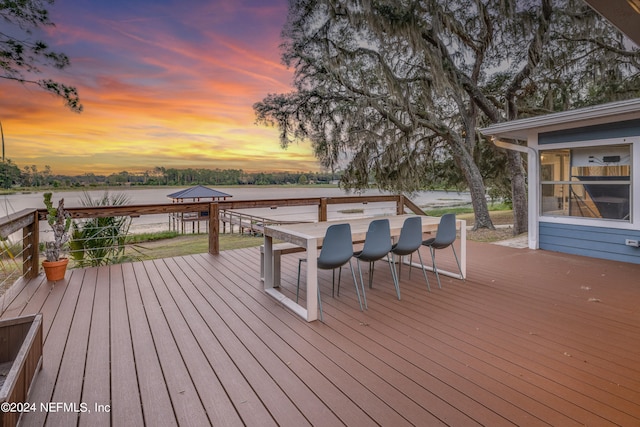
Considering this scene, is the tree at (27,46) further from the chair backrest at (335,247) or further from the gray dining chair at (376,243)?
the gray dining chair at (376,243)

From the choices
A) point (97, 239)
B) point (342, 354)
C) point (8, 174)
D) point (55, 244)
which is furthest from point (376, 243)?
point (97, 239)

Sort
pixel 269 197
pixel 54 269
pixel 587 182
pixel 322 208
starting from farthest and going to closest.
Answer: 1. pixel 269 197
2. pixel 322 208
3. pixel 587 182
4. pixel 54 269

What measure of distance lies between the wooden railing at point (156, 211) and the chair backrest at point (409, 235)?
2.63 m

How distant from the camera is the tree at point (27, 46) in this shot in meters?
3.72

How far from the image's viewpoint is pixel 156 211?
4699 millimetres

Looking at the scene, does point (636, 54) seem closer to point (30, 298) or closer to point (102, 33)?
point (102, 33)

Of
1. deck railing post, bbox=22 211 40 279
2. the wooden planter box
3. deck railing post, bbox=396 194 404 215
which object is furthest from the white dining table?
deck railing post, bbox=22 211 40 279

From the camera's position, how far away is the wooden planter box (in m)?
1.51

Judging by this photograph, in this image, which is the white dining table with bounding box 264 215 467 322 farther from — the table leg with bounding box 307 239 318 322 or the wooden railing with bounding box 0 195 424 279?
the wooden railing with bounding box 0 195 424 279

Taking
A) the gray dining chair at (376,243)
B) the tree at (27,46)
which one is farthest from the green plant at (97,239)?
the gray dining chair at (376,243)

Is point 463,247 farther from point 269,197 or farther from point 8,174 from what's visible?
point 8,174

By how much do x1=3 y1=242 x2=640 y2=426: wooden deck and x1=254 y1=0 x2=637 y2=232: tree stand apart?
5247 mm

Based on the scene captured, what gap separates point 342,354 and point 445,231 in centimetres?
210

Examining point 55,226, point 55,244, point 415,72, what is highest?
point 415,72
